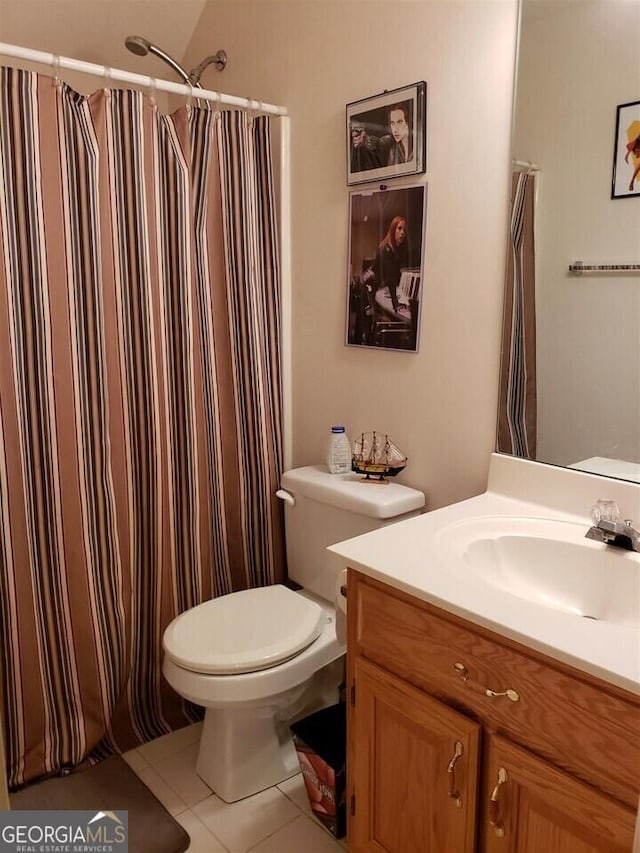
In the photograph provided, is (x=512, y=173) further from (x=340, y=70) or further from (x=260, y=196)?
(x=260, y=196)

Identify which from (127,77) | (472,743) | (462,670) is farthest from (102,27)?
(472,743)

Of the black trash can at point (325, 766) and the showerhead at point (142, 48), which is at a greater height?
the showerhead at point (142, 48)

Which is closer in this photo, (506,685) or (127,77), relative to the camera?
(506,685)

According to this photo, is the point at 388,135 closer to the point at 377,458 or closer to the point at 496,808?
the point at 377,458

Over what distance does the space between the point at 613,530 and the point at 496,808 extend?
0.54 meters

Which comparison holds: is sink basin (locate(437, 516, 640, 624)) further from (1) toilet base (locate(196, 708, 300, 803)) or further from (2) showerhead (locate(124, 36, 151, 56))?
(2) showerhead (locate(124, 36, 151, 56))

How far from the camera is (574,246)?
142 cm

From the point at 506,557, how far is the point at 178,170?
1.31 metres

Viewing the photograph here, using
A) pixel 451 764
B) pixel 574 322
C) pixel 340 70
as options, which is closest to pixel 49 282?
pixel 340 70

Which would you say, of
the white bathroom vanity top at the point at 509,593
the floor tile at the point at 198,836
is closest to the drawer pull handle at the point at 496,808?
the white bathroom vanity top at the point at 509,593

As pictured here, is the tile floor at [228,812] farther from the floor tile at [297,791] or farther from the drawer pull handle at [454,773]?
the drawer pull handle at [454,773]

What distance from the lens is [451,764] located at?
1.17 m

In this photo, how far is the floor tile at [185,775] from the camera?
1789 millimetres

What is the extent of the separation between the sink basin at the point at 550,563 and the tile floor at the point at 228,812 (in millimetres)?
828
